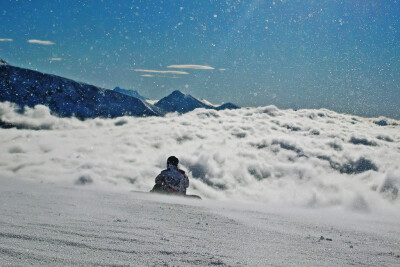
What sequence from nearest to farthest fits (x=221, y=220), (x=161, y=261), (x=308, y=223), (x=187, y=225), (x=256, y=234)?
1. (x=161, y=261)
2. (x=256, y=234)
3. (x=187, y=225)
4. (x=221, y=220)
5. (x=308, y=223)

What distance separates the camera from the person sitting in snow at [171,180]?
11797 millimetres

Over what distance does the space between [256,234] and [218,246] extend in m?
1.03

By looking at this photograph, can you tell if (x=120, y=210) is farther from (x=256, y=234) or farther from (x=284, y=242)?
(x=284, y=242)

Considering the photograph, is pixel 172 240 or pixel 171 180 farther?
pixel 171 180

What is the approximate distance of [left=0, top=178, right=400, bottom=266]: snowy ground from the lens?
3062mm

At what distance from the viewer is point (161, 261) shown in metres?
3.01

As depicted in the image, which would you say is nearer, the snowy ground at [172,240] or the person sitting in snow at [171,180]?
the snowy ground at [172,240]

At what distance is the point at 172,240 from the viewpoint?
3834 millimetres

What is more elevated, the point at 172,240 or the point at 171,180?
the point at 171,180

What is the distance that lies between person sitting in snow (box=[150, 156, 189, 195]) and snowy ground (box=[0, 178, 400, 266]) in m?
5.76

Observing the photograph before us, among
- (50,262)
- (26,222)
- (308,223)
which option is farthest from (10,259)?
(308,223)

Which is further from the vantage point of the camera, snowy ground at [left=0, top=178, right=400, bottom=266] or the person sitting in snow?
the person sitting in snow

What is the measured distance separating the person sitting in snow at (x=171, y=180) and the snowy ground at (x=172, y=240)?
18.9 feet

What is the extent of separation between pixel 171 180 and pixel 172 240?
8.04 metres
